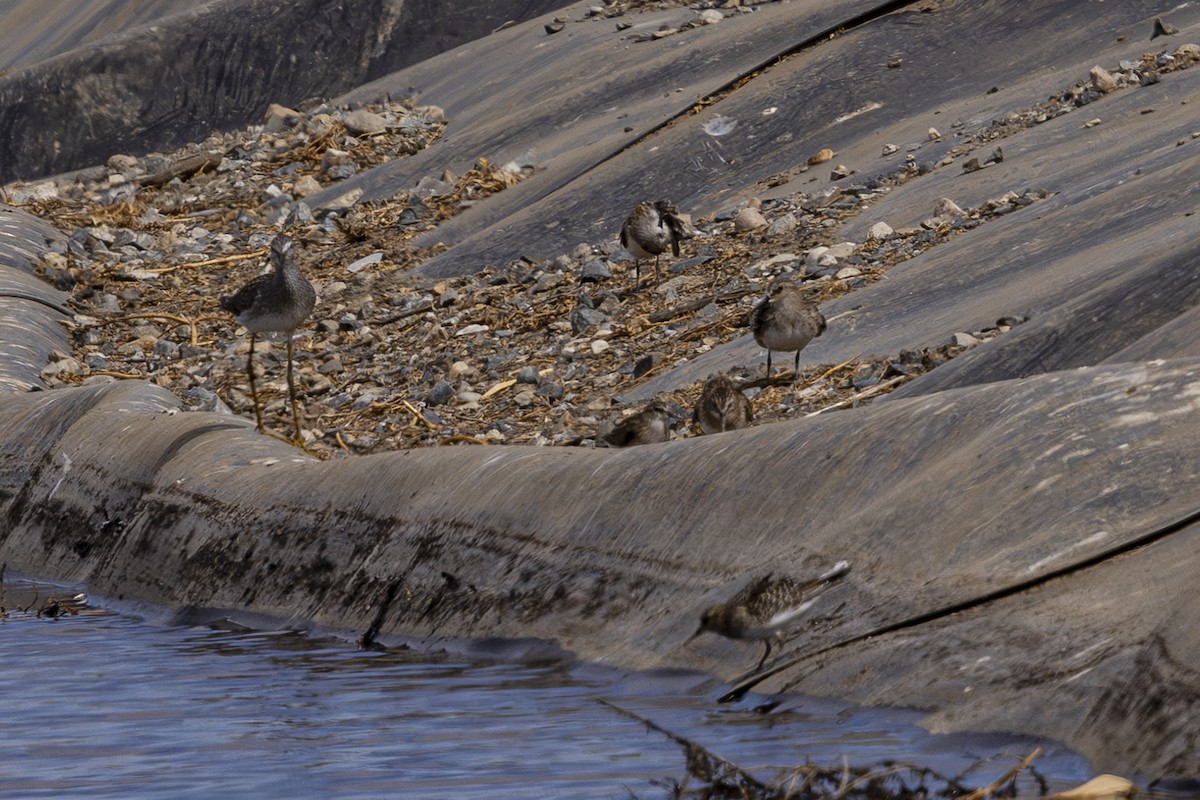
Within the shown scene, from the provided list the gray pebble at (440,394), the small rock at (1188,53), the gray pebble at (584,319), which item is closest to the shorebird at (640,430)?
the gray pebble at (440,394)

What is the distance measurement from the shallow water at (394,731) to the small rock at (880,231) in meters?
5.71

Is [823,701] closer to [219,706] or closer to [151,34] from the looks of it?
[219,706]

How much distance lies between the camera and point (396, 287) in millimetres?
14406

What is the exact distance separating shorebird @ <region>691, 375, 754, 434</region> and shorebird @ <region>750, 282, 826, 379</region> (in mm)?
602

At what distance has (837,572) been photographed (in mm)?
5566

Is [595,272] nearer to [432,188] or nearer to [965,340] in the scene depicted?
[432,188]

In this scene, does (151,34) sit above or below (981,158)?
above

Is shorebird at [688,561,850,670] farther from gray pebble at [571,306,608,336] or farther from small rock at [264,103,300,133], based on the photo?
small rock at [264,103,300,133]

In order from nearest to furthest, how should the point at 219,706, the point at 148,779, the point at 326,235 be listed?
1. the point at 148,779
2. the point at 219,706
3. the point at 326,235

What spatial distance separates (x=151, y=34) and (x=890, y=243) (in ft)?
43.7

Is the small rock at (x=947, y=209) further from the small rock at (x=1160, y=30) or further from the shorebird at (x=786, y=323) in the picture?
the small rock at (x=1160, y=30)

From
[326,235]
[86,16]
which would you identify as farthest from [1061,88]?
[86,16]

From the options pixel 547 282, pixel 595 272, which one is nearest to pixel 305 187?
pixel 547 282

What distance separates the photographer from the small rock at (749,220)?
12.8 m
